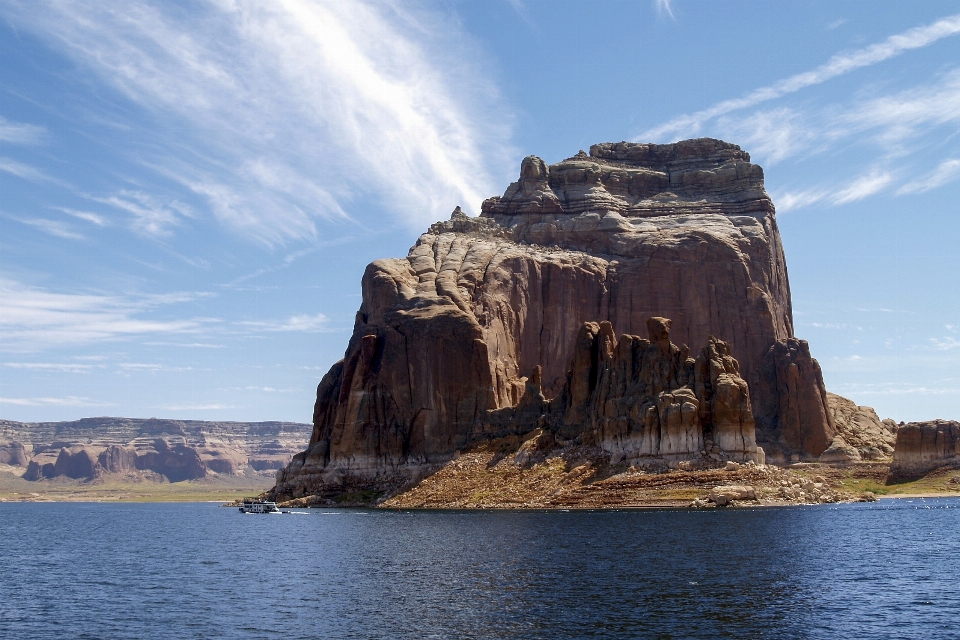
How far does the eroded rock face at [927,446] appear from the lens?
181 meters

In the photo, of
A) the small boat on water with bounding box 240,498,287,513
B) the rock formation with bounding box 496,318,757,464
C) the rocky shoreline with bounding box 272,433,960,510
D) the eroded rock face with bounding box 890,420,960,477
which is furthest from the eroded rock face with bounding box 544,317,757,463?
the small boat on water with bounding box 240,498,287,513

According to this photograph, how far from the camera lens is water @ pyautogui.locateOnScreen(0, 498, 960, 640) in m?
60.7

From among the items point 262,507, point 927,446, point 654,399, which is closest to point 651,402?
point 654,399

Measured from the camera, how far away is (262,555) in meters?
102

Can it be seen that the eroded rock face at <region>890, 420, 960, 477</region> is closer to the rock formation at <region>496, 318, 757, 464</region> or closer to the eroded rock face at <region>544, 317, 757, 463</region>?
the rock formation at <region>496, 318, 757, 464</region>

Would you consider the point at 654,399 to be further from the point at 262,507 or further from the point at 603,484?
the point at 262,507

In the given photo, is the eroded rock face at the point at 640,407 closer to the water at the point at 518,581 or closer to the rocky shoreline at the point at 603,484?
the rocky shoreline at the point at 603,484

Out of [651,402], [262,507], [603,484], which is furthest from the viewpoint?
[262,507]

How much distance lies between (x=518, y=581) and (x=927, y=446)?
130356mm

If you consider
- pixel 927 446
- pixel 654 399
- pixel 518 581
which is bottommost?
pixel 518 581

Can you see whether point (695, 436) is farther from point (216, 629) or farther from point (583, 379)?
point (216, 629)

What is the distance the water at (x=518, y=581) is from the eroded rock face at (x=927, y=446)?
5645cm

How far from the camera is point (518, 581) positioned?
76.8m

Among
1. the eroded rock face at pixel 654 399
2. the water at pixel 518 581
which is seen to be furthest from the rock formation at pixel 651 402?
the water at pixel 518 581
